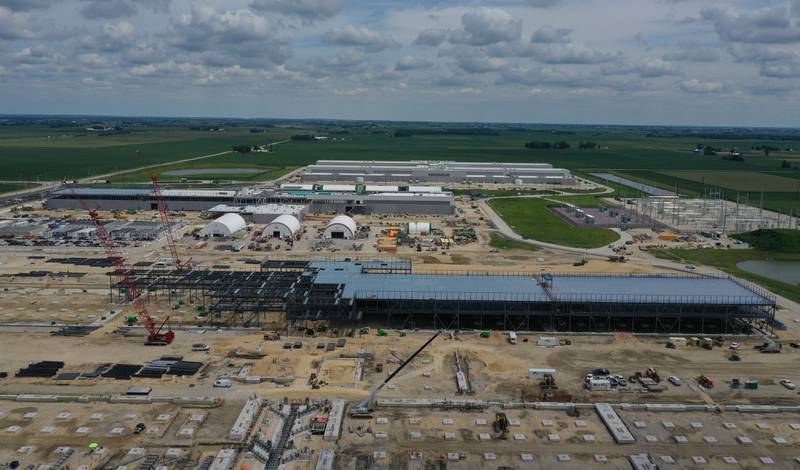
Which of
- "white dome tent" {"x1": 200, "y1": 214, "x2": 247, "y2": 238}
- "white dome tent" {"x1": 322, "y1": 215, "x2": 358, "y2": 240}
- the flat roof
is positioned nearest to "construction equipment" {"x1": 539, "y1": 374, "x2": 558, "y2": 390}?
the flat roof

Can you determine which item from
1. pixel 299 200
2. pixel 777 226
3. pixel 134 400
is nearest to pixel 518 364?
pixel 134 400

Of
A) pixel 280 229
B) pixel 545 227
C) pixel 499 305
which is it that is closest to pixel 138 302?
pixel 280 229

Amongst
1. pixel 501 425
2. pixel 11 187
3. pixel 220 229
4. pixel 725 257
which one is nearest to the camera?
pixel 501 425

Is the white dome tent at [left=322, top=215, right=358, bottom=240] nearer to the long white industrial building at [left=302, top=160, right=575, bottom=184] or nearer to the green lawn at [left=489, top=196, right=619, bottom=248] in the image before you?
the green lawn at [left=489, top=196, right=619, bottom=248]

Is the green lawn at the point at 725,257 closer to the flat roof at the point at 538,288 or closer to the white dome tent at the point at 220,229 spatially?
the flat roof at the point at 538,288

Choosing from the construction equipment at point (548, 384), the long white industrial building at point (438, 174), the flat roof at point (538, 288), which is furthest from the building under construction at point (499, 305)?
the long white industrial building at point (438, 174)

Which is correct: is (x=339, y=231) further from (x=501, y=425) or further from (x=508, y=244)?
(x=501, y=425)
